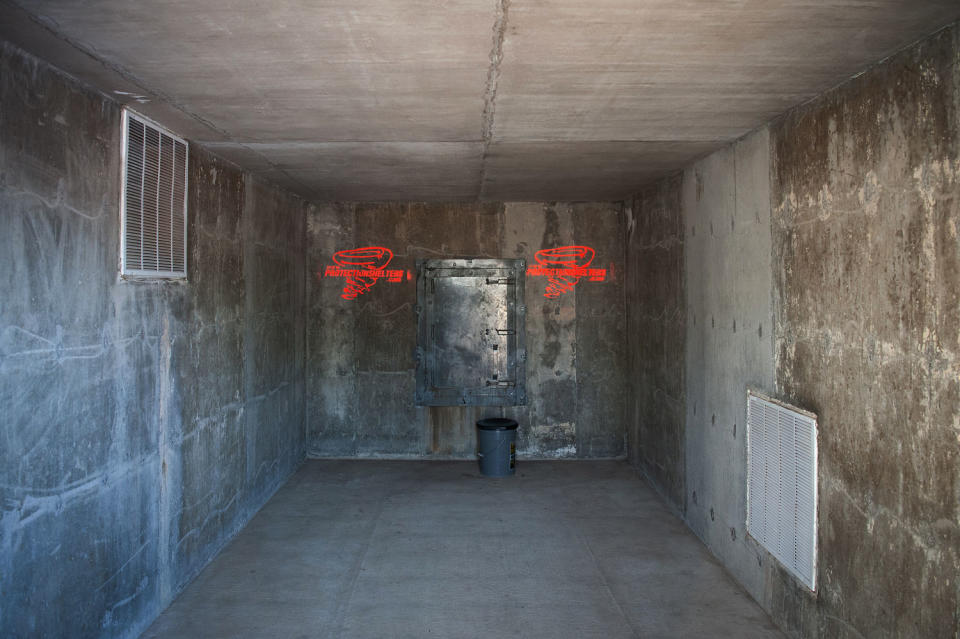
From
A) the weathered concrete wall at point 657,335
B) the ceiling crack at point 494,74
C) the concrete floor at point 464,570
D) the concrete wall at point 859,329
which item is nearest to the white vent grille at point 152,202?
the ceiling crack at point 494,74

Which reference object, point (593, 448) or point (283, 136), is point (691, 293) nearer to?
point (593, 448)

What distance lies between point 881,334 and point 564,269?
4.33 metres

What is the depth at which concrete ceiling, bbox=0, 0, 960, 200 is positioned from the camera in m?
2.11

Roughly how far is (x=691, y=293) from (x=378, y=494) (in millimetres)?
3269

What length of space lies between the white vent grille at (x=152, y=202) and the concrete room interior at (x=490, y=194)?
0.09 metres

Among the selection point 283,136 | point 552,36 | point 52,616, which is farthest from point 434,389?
point 552,36

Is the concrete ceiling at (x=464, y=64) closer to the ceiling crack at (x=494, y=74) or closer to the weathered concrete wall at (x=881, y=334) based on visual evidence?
the ceiling crack at (x=494, y=74)

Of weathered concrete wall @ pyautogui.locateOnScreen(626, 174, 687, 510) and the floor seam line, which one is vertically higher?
weathered concrete wall @ pyautogui.locateOnScreen(626, 174, 687, 510)

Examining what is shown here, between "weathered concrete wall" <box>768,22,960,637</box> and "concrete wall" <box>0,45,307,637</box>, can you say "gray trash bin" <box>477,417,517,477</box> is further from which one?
"weathered concrete wall" <box>768,22,960,637</box>

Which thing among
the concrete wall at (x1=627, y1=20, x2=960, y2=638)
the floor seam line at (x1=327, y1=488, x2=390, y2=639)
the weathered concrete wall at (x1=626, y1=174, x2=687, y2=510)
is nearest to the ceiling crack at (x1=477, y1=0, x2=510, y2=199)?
the concrete wall at (x1=627, y1=20, x2=960, y2=638)

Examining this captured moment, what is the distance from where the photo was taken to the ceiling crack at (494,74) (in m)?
2.12

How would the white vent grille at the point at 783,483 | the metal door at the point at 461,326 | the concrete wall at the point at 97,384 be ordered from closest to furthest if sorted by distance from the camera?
the concrete wall at the point at 97,384, the white vent grille at the point at 783,483, the metal door at the point at 461,326

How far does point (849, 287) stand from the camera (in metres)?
2.76

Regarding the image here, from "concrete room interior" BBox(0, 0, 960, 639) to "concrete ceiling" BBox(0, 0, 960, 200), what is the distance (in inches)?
0.8
